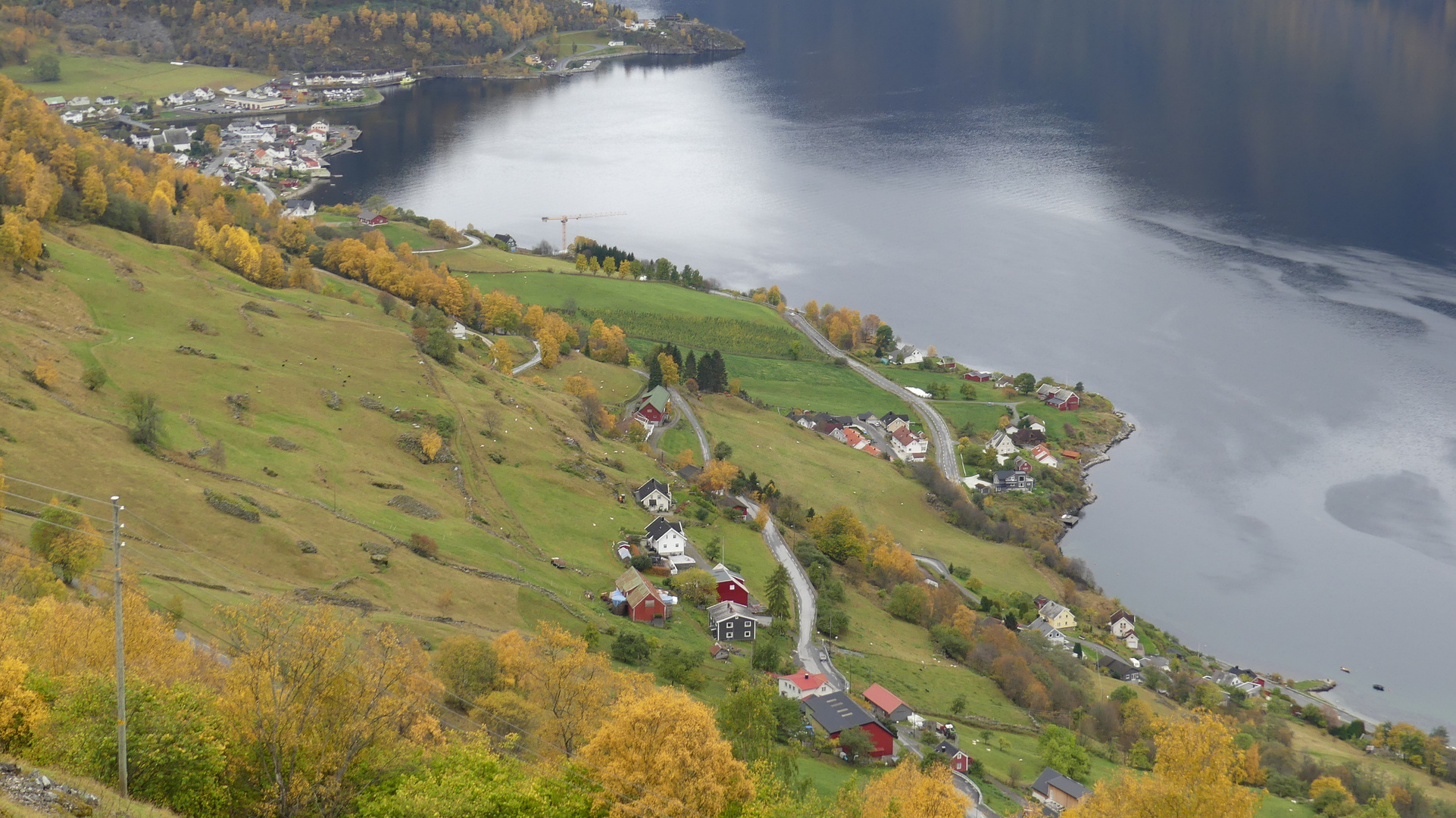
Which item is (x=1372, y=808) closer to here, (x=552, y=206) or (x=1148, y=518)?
(x=1148, y=518)

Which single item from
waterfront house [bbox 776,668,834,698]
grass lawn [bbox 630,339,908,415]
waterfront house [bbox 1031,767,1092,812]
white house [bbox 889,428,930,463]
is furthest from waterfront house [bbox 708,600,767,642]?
grass lawn [bbox 630,339,908,415]

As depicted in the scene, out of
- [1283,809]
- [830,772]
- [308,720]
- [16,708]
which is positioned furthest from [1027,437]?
[16,708]

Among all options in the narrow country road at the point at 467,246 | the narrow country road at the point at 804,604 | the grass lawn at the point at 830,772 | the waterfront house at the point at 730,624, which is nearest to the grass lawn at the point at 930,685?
the narrow country road at the point at 804,604

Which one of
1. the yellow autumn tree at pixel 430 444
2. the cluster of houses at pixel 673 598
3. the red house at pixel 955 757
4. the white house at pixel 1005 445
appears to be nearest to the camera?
the red house at pixel 955 757

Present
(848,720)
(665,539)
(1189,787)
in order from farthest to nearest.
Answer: (665,539) → (848,720) → (1189,787)

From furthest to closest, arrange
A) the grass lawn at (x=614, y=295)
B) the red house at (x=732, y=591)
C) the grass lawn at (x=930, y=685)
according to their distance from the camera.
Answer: the grass lawn at (x=614, y=295), the red house at (x=732, y=591), the grass lawn at (x=930, y=685)

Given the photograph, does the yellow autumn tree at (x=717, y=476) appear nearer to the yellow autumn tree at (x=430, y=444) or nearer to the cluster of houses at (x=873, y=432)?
the yellow autumn tree at (x=430, y=444)

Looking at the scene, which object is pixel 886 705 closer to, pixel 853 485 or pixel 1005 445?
pixel 853 485
